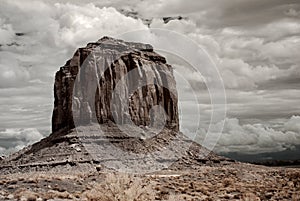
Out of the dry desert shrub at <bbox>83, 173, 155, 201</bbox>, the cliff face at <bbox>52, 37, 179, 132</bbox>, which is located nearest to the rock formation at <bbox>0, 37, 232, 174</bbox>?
the cliff face at <bbox>52, 37, 179, 132</bbox>

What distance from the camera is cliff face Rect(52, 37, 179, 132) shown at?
117 m

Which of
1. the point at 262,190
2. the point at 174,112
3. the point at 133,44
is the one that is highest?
the point at 133,44

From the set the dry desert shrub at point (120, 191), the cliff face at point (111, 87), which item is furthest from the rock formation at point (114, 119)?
the dry desert shrub at point (120, 191)

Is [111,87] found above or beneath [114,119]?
above

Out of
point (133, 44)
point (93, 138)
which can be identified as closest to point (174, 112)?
point (133, 44)

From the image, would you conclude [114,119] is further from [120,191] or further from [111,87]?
[120,191]

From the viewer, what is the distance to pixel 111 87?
403ft

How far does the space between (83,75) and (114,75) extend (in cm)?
934

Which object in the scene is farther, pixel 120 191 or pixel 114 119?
pixel 114 119

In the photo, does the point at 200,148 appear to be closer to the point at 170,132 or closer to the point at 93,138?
the point at 170,132

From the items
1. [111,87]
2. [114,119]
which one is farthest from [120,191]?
[111,87]

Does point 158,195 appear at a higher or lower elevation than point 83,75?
lower

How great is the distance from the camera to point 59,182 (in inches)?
1393

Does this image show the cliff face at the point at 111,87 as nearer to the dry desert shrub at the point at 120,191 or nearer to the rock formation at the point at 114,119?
the rock formation at the point at 114,119
